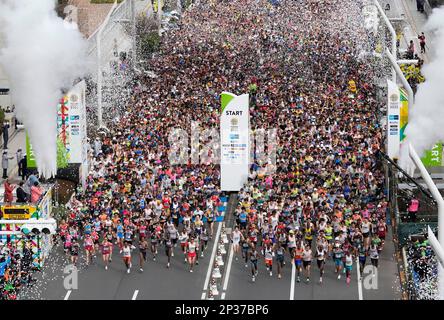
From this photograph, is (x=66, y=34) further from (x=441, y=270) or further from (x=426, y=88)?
(x=441, y=270)

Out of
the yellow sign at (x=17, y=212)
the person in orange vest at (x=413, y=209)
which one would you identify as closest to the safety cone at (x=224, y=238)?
the person in orange vest at (x=413, y=209)

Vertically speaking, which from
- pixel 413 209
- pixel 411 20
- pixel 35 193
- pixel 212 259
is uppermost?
pixel 411 20

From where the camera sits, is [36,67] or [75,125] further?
[75,125]

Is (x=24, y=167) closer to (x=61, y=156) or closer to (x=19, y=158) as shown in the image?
(x=19, y=158)

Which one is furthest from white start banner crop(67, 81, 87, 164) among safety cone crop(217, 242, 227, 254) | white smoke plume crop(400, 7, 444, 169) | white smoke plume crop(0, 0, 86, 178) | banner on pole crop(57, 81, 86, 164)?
white smoke plume crop(400, 7, 444, 169)

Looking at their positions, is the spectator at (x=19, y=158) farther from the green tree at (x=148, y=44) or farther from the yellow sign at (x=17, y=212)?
the green tree at (x=148, y=44)

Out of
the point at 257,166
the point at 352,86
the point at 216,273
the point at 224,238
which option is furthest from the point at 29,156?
the point at 352,86
